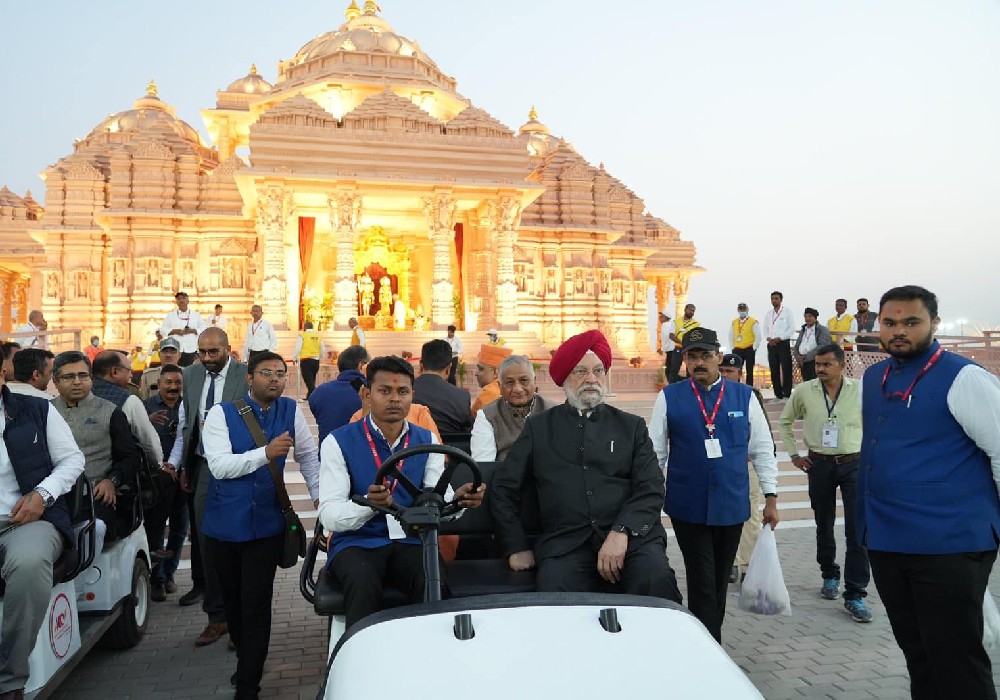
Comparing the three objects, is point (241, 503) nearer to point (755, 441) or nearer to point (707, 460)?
point (707, 460)

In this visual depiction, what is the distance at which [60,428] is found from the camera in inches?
142

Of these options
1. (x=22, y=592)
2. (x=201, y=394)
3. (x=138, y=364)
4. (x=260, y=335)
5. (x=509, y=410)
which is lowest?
(x=22, y=592)

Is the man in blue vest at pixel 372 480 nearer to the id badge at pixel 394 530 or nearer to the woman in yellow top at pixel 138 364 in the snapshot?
the id badge at pixel 394 530

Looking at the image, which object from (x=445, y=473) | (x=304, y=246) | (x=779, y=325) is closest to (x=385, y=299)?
(x=304, y=246)

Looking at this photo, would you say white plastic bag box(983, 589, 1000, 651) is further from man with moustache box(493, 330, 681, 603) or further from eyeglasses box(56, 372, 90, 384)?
eyeglasses box(56, 372, 90, 384)

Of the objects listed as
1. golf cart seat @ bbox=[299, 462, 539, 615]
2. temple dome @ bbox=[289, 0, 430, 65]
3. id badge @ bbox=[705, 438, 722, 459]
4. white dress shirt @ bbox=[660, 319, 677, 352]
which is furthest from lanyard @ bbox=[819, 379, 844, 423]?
temple dome @ bbox=[289, 0, 430, 65]

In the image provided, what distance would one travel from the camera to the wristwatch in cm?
336

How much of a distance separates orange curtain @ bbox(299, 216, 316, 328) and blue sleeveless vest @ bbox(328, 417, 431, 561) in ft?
62.5

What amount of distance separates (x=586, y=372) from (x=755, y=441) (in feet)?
4.21

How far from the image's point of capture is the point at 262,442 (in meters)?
3.97

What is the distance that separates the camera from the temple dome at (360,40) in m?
27.5

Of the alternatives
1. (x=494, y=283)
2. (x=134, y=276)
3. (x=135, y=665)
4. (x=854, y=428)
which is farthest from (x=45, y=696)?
(x=134, y=276)

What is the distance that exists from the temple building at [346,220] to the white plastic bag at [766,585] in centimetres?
1550

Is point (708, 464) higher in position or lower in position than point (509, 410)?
lower
